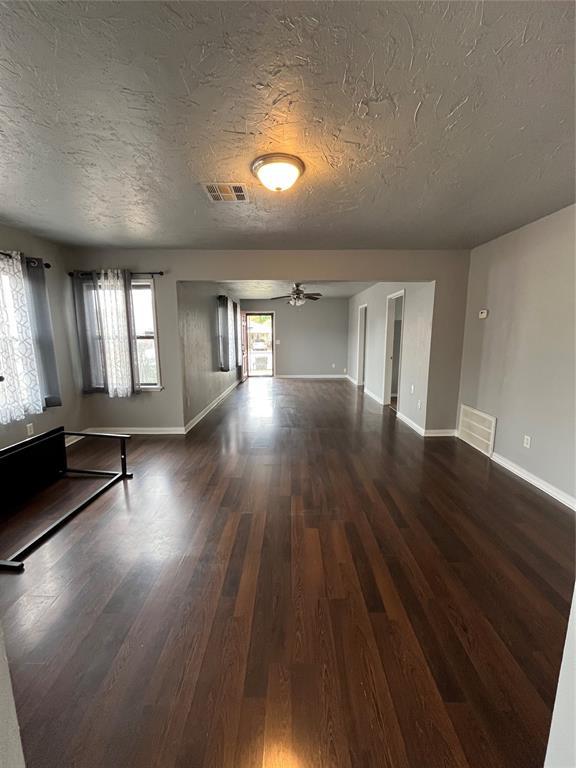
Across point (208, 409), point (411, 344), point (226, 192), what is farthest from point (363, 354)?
point (226, 192)

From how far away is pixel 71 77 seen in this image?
4.36 feet

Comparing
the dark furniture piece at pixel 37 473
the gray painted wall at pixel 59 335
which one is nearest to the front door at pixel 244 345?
the gray painted wall at pixel 59 335

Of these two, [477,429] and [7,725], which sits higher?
[7,725]

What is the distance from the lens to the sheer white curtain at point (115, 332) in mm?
4125

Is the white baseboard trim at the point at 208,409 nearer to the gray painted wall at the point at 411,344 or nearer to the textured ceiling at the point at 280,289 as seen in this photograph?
the textured ceiling at the point at 280,289

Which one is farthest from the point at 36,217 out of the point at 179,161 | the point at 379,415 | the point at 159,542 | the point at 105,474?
the point at 379,415

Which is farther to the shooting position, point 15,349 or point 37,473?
point 15,349

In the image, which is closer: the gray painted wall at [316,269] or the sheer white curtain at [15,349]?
the sheer white curtain at [15,349]

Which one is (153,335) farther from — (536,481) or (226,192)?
(536,481)

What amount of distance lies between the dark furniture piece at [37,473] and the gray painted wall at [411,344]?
3867 mm

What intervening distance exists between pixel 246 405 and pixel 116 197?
4264mm

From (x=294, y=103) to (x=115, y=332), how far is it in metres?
3.65

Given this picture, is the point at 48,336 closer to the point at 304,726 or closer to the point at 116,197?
the point at 116,197

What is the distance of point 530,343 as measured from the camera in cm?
309
